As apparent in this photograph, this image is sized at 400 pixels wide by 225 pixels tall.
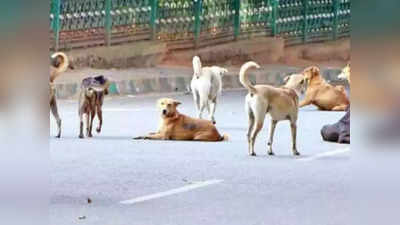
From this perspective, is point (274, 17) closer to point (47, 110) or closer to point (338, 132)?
point (338, 132)

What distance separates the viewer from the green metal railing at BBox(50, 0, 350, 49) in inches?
706

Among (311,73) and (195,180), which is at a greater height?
(311,73)

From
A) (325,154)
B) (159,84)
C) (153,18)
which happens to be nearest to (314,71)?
(159,84)

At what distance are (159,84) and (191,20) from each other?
12.0ft

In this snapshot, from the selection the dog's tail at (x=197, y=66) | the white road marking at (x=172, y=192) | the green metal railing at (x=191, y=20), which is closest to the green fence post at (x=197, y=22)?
the green metal railing at (x=191, y=20)

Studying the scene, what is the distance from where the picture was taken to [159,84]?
17219 mm

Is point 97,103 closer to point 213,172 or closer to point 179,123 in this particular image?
point 179,123

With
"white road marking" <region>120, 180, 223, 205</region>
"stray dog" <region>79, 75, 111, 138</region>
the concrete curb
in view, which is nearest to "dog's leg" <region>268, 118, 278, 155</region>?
"white road marking" <region>120, 180, 223, 205</region>

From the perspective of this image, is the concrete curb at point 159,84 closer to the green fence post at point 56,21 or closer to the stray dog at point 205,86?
the green fence post at point 56,21

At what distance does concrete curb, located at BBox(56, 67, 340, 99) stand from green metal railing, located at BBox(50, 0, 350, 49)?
1.01m

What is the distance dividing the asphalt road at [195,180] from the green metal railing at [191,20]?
5.56m

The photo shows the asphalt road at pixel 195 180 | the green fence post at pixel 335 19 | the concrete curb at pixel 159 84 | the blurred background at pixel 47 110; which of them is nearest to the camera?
the blurred background at pixel 47 110

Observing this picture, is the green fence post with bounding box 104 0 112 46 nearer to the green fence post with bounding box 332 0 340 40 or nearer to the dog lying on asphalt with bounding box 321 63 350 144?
the green fence post with bounding box 332 0 340 40

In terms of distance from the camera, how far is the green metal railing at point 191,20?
17938 mm
